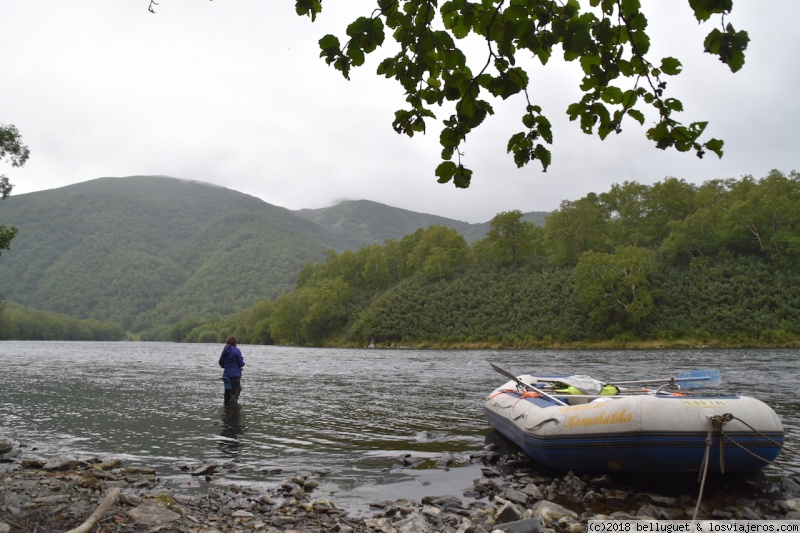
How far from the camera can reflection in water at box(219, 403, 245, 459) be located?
10164mm

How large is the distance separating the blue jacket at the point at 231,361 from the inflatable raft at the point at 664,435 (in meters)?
9.59

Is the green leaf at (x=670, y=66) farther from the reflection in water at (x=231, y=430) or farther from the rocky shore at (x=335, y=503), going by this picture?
the reflection in water at (x=231, y=430)

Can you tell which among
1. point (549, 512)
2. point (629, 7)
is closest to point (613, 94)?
point (629, 7)

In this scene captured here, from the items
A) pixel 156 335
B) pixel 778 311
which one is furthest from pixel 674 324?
pixel 156 335

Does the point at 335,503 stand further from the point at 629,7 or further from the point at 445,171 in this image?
the point at 629,7

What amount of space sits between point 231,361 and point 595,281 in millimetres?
64974

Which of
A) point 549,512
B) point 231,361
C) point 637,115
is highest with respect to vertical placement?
point 637,115

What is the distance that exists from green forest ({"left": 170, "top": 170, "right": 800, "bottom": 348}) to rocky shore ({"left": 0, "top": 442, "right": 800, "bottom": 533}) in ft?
185

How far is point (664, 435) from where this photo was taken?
287 inches

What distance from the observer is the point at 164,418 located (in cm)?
1383

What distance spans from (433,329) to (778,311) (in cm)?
4501

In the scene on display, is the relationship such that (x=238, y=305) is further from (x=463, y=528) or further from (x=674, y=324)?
(x=463, y=528)

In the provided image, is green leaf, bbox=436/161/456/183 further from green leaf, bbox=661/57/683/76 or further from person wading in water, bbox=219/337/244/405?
person wading in water, bbox=219/337/244/405

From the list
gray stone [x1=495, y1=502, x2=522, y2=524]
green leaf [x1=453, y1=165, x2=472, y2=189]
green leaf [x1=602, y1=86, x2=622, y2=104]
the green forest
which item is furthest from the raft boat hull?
the green forest
